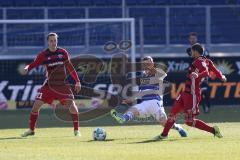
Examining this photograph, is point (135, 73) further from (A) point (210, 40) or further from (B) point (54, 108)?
(A) point (210, 40)

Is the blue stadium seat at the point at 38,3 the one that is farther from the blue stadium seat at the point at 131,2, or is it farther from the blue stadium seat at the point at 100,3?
the blue stadium seat at the point at 131,2

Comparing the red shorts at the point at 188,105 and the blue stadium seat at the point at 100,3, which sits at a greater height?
the blue stadium seat at the point at 100,3

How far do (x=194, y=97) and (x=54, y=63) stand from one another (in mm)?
3057

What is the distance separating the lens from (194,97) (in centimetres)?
1431

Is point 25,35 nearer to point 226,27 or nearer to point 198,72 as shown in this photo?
point 226,27

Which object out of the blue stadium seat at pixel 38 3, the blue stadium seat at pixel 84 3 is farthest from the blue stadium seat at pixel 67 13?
the blue stadium seat at pixel 84 3

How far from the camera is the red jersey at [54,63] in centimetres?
1551

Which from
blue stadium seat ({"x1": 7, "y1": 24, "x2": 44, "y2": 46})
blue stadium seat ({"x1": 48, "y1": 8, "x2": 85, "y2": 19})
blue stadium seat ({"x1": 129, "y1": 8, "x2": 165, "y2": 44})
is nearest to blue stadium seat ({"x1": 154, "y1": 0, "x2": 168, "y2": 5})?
blue stadium seat ({"x1": 129, "y1": 8, "x2": 165, "y2": 44})

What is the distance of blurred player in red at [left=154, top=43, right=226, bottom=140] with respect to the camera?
14.2m

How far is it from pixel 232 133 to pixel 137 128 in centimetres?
258

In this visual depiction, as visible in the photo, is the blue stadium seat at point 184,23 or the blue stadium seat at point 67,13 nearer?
the blue stadium seat at point 184,23

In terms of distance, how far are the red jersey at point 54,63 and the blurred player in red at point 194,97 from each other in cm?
228

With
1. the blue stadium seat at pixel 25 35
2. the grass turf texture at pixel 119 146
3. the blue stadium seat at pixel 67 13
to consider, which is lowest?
the grass turf texture at pixel 119 146

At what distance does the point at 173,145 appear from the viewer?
42.8 feet
